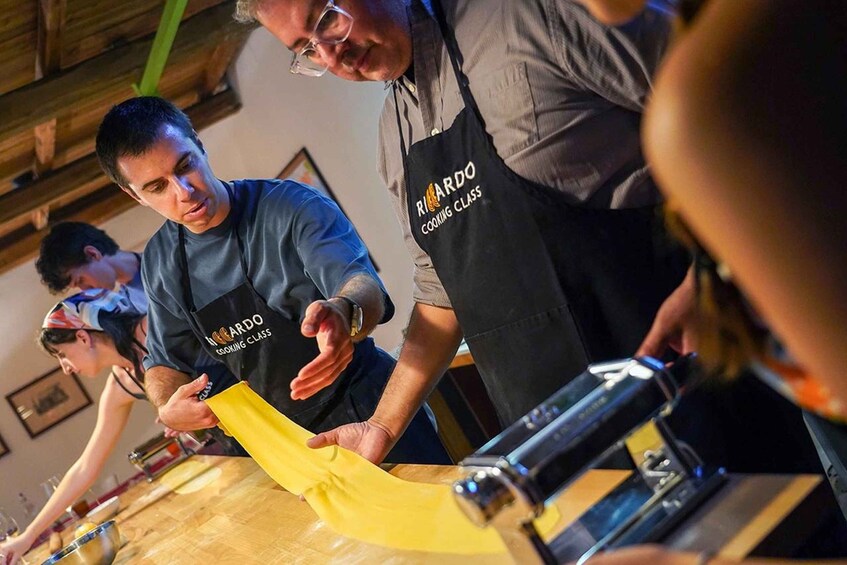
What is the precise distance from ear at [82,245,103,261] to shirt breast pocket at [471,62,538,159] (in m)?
3.07

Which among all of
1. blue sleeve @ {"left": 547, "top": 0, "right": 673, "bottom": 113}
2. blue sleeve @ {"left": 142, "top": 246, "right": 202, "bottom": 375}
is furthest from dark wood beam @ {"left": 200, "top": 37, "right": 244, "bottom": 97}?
blue sleeve @ {"left": 547, "top": 0, "right": 673, "bottom": 113}

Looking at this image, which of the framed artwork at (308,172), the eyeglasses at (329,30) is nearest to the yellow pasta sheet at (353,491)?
the eyeglasses at (329,30)

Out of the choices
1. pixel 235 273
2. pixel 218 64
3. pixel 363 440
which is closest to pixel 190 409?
pixel 235 273

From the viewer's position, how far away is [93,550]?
7.41ft

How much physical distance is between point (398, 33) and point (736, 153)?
1.39 metres

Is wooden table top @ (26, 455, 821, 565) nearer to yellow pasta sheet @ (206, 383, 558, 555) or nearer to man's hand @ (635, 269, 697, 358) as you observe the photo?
yellow pasta sheet @ (206, 383, 558, 555)

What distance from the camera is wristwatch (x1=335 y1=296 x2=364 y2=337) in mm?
2035

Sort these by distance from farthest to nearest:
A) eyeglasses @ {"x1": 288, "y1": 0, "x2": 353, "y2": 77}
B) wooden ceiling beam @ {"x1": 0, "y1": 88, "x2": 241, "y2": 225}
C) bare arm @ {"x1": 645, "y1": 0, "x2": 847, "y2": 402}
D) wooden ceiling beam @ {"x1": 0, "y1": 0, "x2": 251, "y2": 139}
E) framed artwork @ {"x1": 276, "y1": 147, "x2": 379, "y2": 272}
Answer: wooden ceiling beam @ {"x1": 0, "y1": 88, "x2": 241, "y2": 225} < framed artwork @ {"x1": 276, "y1": 147, "x2": 379, "y2": 272} < wooden ceiling beam @ {"x1": 0, "y1": 0, "x2": 251, "y2": 139} < eyeglasses @ {"x1": 288, "y1": 0, "x2": 353, "y2": 77} < bare arm @ {"x1": 645, "y1": 0, "x2": 847, "y2": 402}

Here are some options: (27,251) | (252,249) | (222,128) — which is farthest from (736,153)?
(27,251)

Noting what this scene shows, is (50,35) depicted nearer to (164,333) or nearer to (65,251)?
(65,251)

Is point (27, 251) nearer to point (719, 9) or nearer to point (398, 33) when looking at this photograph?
point (398, 33)

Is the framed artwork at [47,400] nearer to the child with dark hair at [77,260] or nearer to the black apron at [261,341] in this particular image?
the child with dark hair at [77,260]

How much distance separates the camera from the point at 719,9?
48cm

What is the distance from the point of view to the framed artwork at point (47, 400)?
835cm
